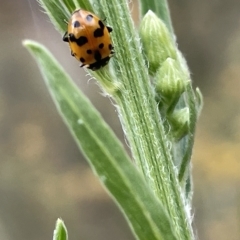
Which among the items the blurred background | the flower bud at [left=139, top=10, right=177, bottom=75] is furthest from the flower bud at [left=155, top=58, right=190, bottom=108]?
the blurred background

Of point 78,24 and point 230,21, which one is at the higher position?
point 78,24

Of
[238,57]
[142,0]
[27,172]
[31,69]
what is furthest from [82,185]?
[142,0]

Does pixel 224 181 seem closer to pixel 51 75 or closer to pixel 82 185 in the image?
pixel 82 185

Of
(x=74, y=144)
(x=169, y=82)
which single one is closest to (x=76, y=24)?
(x=169, y=82)

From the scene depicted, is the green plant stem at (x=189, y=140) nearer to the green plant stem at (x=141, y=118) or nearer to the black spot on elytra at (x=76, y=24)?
the green plant stem at (x=141, y=118)

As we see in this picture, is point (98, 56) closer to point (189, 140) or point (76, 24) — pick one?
point (76, 24)

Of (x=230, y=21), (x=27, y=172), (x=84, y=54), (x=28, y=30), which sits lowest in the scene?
(x=27, y=172)
